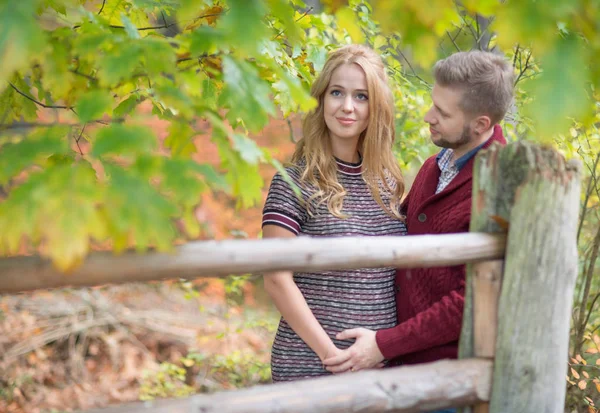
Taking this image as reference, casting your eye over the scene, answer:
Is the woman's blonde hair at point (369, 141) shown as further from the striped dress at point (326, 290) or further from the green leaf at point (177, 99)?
the green leaf at point (177, 99)

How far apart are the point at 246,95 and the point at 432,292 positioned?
1.09 m

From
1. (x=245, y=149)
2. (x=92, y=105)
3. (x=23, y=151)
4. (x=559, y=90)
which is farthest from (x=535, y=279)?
(x=23, y=151)

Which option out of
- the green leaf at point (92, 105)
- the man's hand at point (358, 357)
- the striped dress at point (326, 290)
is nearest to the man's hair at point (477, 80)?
the striped dress at point (326, 290)

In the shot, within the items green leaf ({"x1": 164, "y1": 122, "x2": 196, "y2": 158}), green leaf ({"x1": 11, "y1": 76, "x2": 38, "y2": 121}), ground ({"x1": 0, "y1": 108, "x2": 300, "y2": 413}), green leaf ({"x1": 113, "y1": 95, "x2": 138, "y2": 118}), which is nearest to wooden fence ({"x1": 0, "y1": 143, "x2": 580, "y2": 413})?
green leaf ({"x1": 164, "y1": 122, "x2": 196, "y2": 158})

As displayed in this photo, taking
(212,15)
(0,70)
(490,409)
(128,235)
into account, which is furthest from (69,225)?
(212,15)

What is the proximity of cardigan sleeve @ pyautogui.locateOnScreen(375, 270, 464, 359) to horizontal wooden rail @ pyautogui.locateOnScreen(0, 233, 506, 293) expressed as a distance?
0.98ft

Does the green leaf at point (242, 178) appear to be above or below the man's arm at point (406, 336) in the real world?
above

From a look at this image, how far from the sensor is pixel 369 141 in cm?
247

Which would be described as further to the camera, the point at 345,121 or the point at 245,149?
the point at 345,121

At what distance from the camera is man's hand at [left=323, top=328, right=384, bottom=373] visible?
6.95ft

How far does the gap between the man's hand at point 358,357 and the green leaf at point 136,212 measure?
41.7 inches

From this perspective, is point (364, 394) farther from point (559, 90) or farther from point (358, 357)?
point (559, 90)

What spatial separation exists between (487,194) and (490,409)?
613mm

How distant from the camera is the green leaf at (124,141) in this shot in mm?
1246
